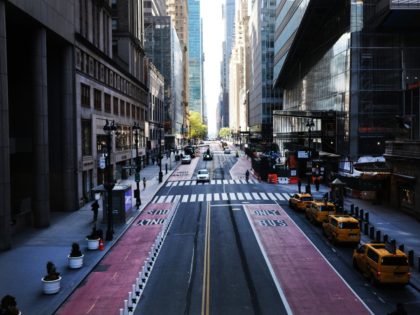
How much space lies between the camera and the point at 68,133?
38.5 metres

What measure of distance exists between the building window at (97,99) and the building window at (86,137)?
3.39 meters

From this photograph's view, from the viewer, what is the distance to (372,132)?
5475cm

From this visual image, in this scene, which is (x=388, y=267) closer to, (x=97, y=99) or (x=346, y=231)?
(x=346, y=231)

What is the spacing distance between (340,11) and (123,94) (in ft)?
103

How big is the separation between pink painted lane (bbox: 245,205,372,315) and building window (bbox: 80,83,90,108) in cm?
2080

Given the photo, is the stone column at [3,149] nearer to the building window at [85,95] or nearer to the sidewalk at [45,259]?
the sidewalk at [45,259]

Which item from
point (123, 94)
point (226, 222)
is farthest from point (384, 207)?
point (123, 94)

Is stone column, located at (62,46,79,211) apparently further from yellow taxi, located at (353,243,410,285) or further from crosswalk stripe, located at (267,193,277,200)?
yellow taxi, located at (353,243,410,285)

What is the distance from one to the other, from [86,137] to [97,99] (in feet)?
21.4

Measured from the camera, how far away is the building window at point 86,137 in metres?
42.9

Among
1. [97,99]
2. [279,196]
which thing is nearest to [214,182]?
[279,196]

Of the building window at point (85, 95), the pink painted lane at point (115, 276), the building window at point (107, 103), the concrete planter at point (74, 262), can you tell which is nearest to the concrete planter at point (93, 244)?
the pink painted lane at point (115, 276)

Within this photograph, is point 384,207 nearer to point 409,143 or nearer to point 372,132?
point 409,143

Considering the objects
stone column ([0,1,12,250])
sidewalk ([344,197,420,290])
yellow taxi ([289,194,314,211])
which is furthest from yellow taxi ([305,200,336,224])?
stone column ([0,1,12,250])
